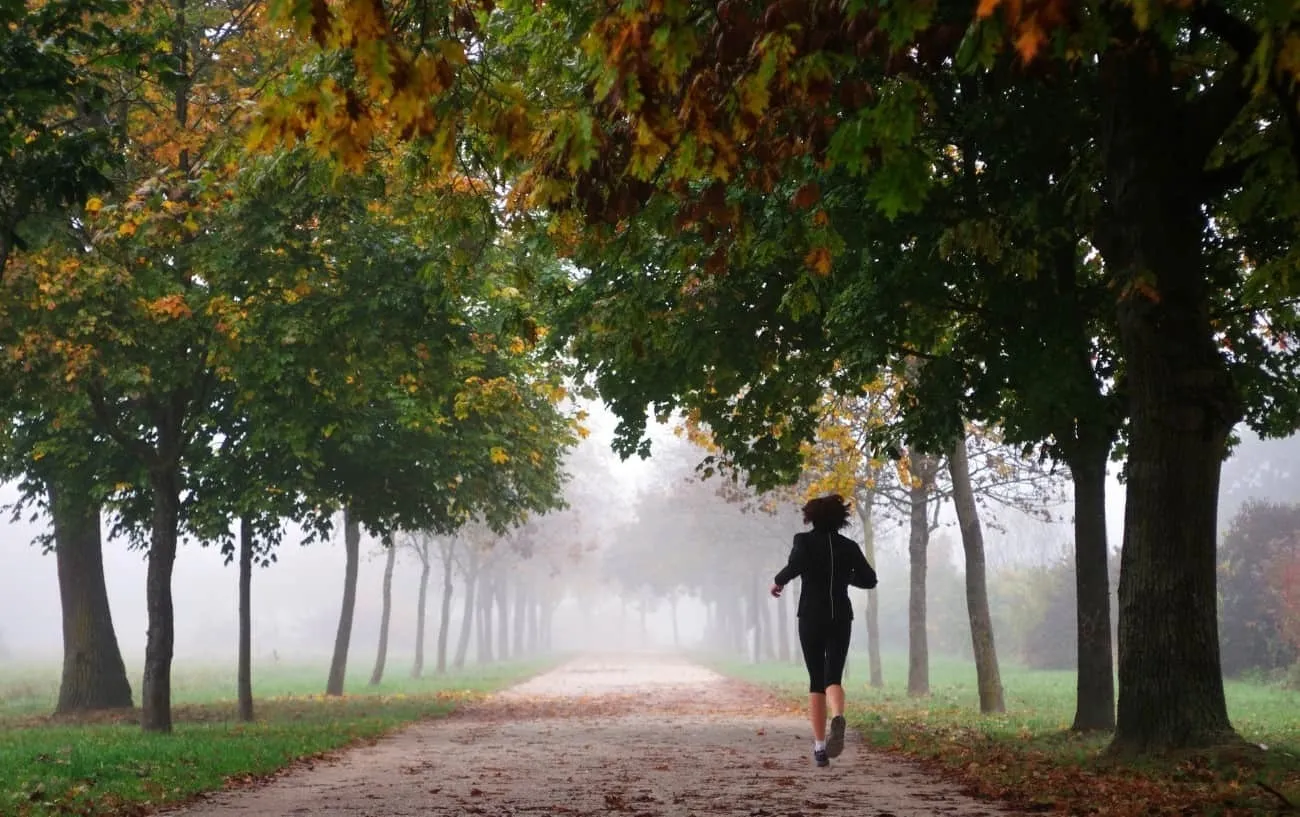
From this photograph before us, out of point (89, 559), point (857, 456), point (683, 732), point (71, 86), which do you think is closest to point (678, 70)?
point (71, 86)

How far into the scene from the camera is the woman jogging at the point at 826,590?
9.17 m

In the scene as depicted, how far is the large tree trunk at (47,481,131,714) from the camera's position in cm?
1995

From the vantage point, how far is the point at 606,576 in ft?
247

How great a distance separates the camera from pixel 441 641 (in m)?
43.8

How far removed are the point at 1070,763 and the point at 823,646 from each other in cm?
214

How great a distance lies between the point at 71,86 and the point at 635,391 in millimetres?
7065

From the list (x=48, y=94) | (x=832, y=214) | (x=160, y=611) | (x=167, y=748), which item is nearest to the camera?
(x=48, y=94)

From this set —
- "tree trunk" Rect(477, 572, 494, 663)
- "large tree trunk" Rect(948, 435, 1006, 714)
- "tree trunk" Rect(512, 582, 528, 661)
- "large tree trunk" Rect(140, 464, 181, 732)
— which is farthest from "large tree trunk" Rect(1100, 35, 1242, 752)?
"tree trunk" Rect(512, 582, 528, 661)

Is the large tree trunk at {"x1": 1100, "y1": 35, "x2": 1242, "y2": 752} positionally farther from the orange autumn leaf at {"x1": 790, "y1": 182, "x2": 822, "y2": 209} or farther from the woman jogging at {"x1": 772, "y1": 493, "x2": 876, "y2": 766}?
the orange autumn leaf at {"x1": 790, "y1": 182, "x2": 822, "y2": 209}

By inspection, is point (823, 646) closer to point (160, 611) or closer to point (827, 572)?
point (827, 572)

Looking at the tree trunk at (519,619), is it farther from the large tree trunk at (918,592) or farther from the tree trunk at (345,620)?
the large tree trunk at (918,592)

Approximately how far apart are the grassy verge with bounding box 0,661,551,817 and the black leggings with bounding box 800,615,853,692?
4738mm

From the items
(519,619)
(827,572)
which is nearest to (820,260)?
(827,572)

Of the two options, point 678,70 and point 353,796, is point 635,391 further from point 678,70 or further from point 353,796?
point 678,70
